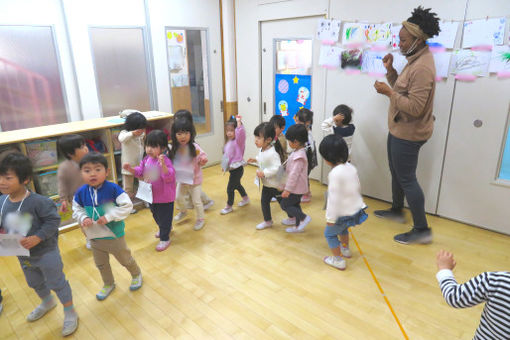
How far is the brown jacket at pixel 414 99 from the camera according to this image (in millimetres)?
2592

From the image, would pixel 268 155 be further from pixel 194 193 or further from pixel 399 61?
pixel 399 61

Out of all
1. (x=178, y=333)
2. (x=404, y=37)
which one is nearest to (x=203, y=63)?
(x=404, y=37)

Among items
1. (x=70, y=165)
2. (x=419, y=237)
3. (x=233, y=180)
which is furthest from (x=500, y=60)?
(x=70, y=165)

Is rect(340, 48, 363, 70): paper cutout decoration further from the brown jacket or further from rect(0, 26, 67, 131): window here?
rect(0, 26, 67, 131): window

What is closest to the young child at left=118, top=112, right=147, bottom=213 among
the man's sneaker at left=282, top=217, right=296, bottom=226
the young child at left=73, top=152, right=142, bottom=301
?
the young child at left=73, top=152, right=142, bottom=301

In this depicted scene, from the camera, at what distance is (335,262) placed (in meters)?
2.64

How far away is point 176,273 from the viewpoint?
262 centimetres

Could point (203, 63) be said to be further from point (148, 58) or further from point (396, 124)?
point (396, 124)

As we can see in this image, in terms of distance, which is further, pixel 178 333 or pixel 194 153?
pixel 194 153

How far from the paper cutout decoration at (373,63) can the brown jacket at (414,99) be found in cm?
59

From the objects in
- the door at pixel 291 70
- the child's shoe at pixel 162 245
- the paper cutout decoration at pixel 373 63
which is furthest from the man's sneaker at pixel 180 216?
the paper cutout decoration at pixel 373 63

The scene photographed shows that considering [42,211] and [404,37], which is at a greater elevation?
[404,37]

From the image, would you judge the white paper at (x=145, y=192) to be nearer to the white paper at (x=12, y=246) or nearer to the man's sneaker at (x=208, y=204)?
the white paper at (x=12, y=246)

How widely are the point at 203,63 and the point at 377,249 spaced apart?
336 centimetres
